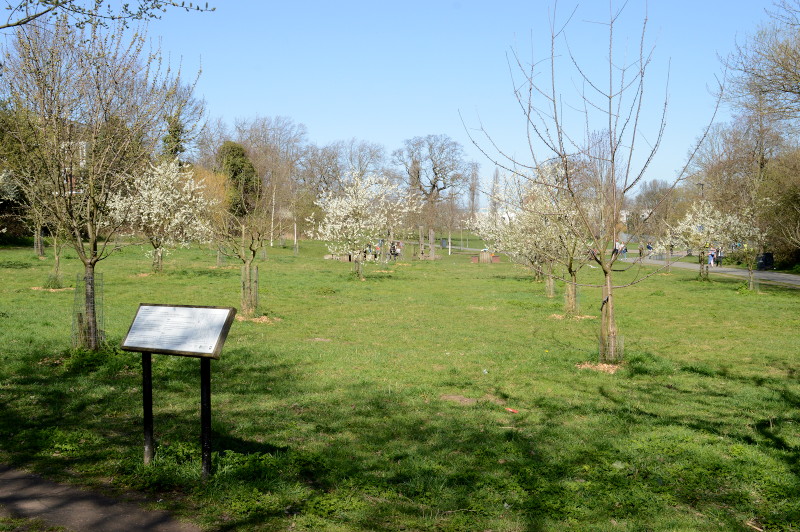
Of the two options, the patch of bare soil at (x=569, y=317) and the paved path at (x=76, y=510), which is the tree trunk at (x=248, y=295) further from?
the paved path at (x=76, y=510)

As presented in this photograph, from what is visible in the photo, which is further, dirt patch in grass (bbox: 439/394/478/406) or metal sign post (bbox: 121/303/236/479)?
dirt patch in grass (bbox: 439/394/478/406)

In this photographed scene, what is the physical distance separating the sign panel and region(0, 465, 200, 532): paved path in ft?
3.86

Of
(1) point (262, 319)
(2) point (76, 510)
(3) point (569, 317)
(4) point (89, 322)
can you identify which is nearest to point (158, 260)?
(1) point (262, 319)

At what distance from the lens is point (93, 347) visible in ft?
34.2

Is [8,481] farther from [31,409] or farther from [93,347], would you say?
[93,347]

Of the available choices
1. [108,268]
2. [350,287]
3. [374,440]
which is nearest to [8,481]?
[374,440]

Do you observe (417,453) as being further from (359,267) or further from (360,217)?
(360,217)

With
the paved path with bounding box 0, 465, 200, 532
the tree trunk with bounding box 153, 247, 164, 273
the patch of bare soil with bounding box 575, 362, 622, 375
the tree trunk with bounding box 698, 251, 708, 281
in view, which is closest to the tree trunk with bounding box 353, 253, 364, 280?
the tree trunk with bounding box 153, 247, 164, 273

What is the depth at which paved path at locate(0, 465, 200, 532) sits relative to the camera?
4469 millimetres

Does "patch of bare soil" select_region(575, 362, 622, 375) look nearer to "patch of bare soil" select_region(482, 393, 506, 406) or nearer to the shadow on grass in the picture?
the shadow on grass

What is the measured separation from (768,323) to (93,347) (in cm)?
1631

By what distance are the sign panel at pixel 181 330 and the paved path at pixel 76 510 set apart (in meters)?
1.18

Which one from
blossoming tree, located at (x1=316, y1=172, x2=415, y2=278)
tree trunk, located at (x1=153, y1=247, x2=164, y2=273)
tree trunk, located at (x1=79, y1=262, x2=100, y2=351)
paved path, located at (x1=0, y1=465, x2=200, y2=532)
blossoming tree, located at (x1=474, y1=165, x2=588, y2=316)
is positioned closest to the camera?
paved path, located at (x1=0, y1=465, x2=200, y2=532)

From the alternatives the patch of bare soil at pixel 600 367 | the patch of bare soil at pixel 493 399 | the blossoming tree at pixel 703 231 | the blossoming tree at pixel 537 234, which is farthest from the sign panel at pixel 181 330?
the blossoming tree at pixel 703 231
